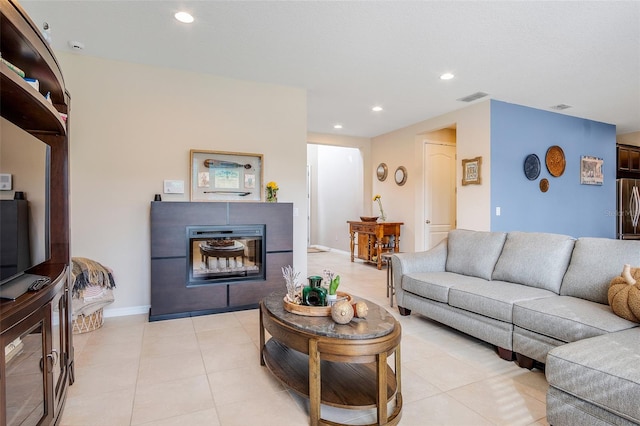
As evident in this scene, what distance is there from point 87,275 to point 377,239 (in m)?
4.69

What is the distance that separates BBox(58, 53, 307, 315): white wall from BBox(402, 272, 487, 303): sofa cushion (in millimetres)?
2318

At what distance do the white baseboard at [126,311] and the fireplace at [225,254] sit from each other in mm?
Result: 619

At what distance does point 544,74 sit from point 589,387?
3.57m

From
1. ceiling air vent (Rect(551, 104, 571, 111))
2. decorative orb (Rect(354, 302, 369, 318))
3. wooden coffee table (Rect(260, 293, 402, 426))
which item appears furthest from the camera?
ceiling air vent (Rect(551, 104, 571, 111))

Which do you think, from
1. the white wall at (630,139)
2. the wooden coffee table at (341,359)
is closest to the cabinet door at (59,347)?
the wooden coffee table at (341,359)

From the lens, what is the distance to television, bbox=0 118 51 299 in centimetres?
139

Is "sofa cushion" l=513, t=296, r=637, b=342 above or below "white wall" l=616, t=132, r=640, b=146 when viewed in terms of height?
below

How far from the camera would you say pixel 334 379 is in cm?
203

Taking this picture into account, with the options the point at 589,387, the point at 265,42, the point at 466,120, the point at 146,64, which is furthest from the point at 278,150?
the point at 589,387

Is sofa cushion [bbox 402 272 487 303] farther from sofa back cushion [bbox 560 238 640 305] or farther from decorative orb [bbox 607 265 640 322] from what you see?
decorative orb [bbox 607 265 640 322]

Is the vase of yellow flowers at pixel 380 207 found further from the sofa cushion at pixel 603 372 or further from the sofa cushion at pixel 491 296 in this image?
the sofa cushion at pixel 603 372

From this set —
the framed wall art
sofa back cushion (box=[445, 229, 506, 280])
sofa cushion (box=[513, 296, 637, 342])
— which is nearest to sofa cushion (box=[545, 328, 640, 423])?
sofa cushion (box=[513, 296, 637, 342])

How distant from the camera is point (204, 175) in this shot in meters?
3.94

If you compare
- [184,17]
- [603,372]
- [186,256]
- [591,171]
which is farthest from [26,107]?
[591,171]
